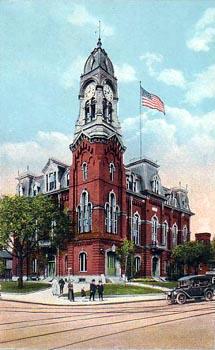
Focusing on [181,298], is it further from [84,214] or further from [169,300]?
[84,214]

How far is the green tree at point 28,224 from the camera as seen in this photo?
12.1 metres

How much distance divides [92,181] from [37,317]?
262 inches

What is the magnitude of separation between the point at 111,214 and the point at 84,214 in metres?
0.99

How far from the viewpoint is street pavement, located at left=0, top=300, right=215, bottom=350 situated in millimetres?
7328

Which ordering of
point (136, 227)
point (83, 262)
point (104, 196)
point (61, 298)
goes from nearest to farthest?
point (61, 298)
point (83, 262)
point (104, 196)
point (136, 227)

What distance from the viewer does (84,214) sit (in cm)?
1394

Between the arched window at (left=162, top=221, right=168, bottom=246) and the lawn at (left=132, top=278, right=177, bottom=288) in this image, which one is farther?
the arched window at (left=162, top=221, right=168, bottom=246)

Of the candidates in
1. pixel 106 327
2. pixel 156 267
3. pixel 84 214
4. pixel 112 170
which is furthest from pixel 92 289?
pixel 112 170

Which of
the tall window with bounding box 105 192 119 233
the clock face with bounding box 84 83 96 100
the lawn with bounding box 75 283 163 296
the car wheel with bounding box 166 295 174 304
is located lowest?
the car wheel with bounding box 166 295 174 304

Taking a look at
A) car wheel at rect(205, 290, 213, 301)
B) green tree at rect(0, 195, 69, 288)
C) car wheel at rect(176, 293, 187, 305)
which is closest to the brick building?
green tree at rect(0, 195, 69, 288)

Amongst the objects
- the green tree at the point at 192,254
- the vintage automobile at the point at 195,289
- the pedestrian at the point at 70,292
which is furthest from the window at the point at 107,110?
the vintage automobile at the point at 195,289

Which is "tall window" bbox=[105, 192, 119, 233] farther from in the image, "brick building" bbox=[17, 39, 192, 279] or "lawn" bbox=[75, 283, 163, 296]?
"lawn" bbox=[75, 283, 163, 296]

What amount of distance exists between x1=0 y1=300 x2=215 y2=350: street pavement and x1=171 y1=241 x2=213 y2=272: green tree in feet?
6.02

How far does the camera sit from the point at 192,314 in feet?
27.3
